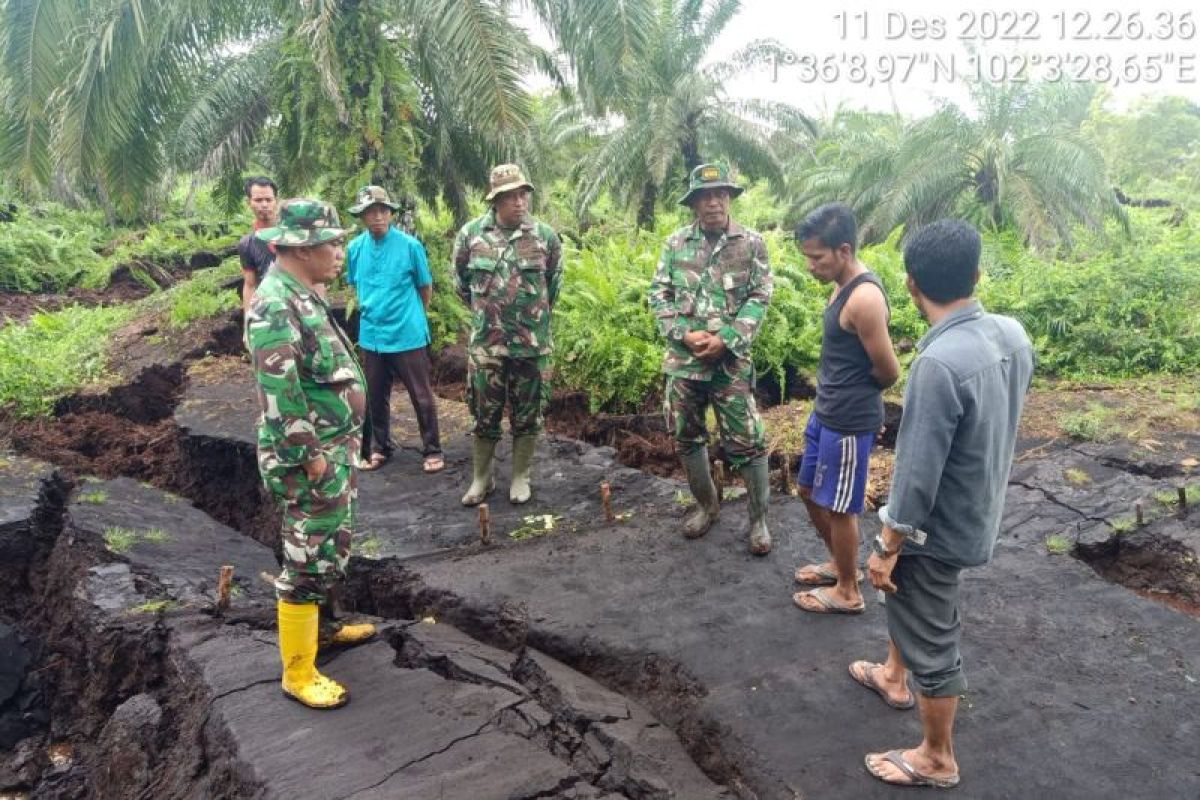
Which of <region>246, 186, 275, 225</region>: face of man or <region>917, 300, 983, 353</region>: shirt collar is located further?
<region>246, 186, 275, 225</region>: face of man

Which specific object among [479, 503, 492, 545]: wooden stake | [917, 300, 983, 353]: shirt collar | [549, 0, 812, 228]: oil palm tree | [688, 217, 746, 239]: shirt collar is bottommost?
[479, 503, 492, 545]: wooden stake

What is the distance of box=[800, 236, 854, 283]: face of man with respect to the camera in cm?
333

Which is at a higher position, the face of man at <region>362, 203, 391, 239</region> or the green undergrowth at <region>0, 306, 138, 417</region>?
the face of man at <region>362, 203, 391, 239</region>

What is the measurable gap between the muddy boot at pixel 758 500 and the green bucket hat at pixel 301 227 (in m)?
2.43

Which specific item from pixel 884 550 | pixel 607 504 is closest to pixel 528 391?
pixel 607 504

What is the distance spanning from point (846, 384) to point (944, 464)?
1.06 metres

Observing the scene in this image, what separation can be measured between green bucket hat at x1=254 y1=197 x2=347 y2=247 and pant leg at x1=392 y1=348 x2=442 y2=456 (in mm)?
2631

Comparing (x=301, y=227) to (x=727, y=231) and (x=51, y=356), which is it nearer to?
(x=727, y=231)

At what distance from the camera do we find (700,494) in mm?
4691

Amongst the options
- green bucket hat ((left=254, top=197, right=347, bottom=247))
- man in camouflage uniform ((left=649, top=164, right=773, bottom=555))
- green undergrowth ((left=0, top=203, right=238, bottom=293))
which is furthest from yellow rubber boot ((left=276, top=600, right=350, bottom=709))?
green undergrowth ((left=0, top=203, right=238, bottom=293))

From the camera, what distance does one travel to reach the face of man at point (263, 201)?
564 centimetres

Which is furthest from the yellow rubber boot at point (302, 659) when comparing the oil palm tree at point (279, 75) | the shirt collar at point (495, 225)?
the oil palm tree at point (279, 75)

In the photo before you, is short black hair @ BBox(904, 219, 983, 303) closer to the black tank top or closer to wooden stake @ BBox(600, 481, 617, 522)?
the black tank top

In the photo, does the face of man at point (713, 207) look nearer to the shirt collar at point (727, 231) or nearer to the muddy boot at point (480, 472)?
the shirt collar at point (727, 231)
